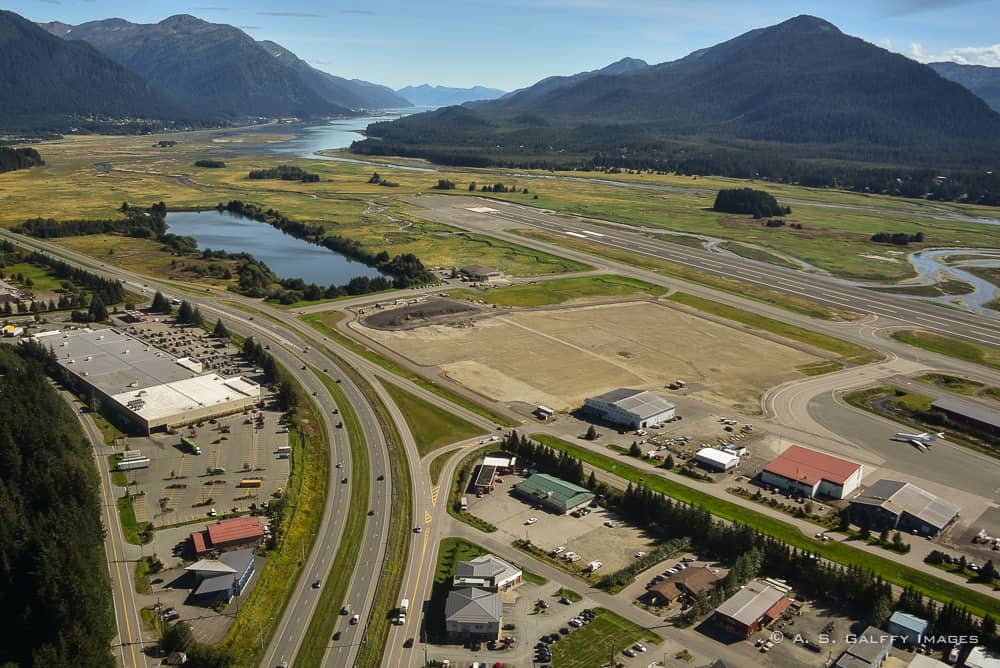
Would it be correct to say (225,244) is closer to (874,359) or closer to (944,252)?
(874,359)

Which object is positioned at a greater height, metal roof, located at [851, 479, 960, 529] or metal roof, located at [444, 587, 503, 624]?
metal roof, located at [851, 479, 960, 529]

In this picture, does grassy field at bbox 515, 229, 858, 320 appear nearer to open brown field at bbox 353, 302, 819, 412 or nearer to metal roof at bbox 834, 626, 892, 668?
open brown field at bbox 353, 302, 819, 412

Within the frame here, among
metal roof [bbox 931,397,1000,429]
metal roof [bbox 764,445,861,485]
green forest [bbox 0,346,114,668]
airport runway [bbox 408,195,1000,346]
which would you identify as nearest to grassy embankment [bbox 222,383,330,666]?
green forest [bbox 0,346,114,668]

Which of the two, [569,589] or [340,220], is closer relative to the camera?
[569,589]

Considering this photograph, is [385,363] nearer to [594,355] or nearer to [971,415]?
[594,355]

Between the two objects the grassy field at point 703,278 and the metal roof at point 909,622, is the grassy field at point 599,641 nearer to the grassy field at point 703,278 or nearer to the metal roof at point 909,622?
the metal roof at point 909,622

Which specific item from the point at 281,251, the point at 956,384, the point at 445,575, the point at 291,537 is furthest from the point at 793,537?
the point at 281,251

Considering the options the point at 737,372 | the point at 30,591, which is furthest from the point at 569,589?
the point at 737,372

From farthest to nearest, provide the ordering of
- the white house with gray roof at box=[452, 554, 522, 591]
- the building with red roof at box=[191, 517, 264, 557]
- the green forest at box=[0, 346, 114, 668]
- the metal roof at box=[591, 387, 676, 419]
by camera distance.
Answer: the metal roof at box=[591, 387, 676, 419] → the building with red roof at box=[191, 517, 264, 557] → the white house with gray roof at box=[452, 554, 522, 591] → the green forest at box=[0, 346, 114, 668]
